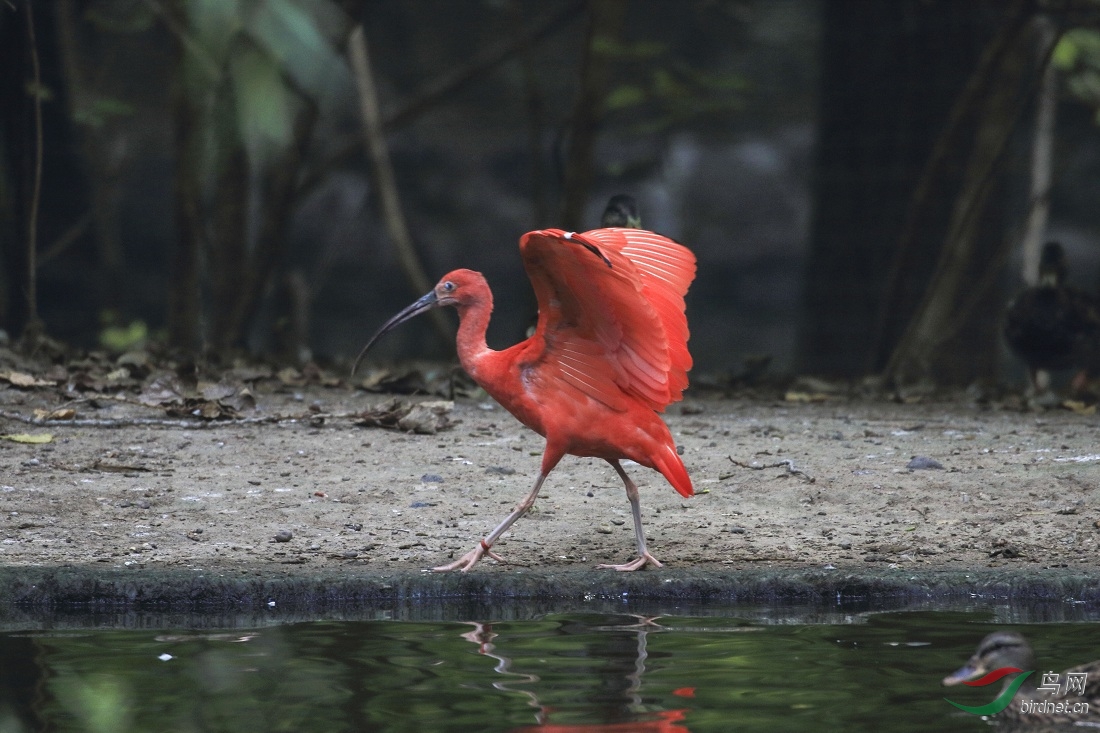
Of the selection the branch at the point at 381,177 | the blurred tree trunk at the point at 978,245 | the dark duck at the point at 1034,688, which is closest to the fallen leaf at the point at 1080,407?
the blurred tree trunk at the point at 978,245

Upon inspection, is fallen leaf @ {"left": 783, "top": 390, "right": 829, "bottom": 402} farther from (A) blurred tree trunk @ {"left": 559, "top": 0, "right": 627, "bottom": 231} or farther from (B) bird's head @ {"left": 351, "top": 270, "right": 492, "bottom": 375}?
(B) bird's head @ {"left": 351, "top": 270, "right": 492, "bottom": 375}

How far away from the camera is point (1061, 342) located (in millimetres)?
9023

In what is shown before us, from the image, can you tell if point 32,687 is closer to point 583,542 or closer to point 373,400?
point 583,542

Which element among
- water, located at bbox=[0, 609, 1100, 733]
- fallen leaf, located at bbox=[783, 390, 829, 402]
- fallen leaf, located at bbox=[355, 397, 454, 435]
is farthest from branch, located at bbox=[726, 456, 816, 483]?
fallen leaf, located at bbox=[783, 390, 829, 402]

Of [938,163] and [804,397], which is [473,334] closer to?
[804,397]

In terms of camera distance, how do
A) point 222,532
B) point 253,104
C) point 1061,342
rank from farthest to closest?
1. point 1061,342
2. point 253,104
3. point 222,532

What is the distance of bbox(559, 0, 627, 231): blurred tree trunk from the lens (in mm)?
9828

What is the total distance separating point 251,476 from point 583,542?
1473 millimetres

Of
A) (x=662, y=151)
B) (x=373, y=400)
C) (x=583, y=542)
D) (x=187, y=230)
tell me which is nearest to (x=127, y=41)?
(x=187, y=230)

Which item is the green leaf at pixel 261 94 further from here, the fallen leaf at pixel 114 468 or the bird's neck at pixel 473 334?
the bird's neck at pixel 473 334

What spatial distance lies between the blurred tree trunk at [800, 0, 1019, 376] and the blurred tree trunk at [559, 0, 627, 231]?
1563 mm

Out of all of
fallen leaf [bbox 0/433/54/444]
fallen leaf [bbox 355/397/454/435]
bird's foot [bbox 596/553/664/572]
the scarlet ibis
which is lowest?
bird's foot [bbox 596/553/664/572]

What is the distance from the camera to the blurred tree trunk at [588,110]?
9828mm

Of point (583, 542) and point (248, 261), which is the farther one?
point (248, 261)
